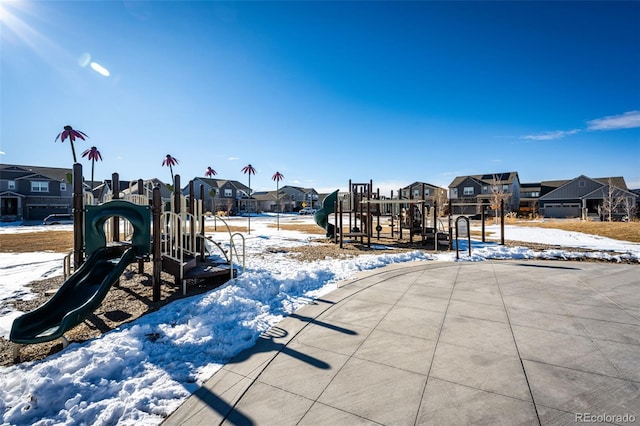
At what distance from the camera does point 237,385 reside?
325cm

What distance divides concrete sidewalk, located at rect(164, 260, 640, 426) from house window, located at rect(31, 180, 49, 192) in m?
54.6

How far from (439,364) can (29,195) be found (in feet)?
188

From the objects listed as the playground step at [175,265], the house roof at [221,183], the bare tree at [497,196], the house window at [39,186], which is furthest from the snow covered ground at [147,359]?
the house roof at [221,183]

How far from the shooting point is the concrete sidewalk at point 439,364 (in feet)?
9.08

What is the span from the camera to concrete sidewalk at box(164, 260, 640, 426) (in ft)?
9.08

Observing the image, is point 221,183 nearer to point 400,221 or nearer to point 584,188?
point 400,221

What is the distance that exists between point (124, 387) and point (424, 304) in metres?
4.92

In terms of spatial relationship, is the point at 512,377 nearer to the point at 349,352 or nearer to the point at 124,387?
the point at 349,352

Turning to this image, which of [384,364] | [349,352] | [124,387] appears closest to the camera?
[124,387]

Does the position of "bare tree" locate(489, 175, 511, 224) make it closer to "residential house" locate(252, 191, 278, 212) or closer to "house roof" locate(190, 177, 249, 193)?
"residential house" locate(252, 191, 278, 212)

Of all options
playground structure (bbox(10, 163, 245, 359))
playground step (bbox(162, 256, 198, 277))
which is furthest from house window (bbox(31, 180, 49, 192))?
playground step (bbox(162, 256, 198, 277))

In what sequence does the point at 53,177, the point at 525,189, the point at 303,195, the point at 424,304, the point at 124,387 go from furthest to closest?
1. the point at 303,195
2. the point at 525,189
3. the point at 53,177
4. the point at 424,304
5. the point at 124,387

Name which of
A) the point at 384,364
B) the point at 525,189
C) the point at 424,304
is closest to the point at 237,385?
the point at 384,364

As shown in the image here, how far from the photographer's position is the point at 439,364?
3.56m
